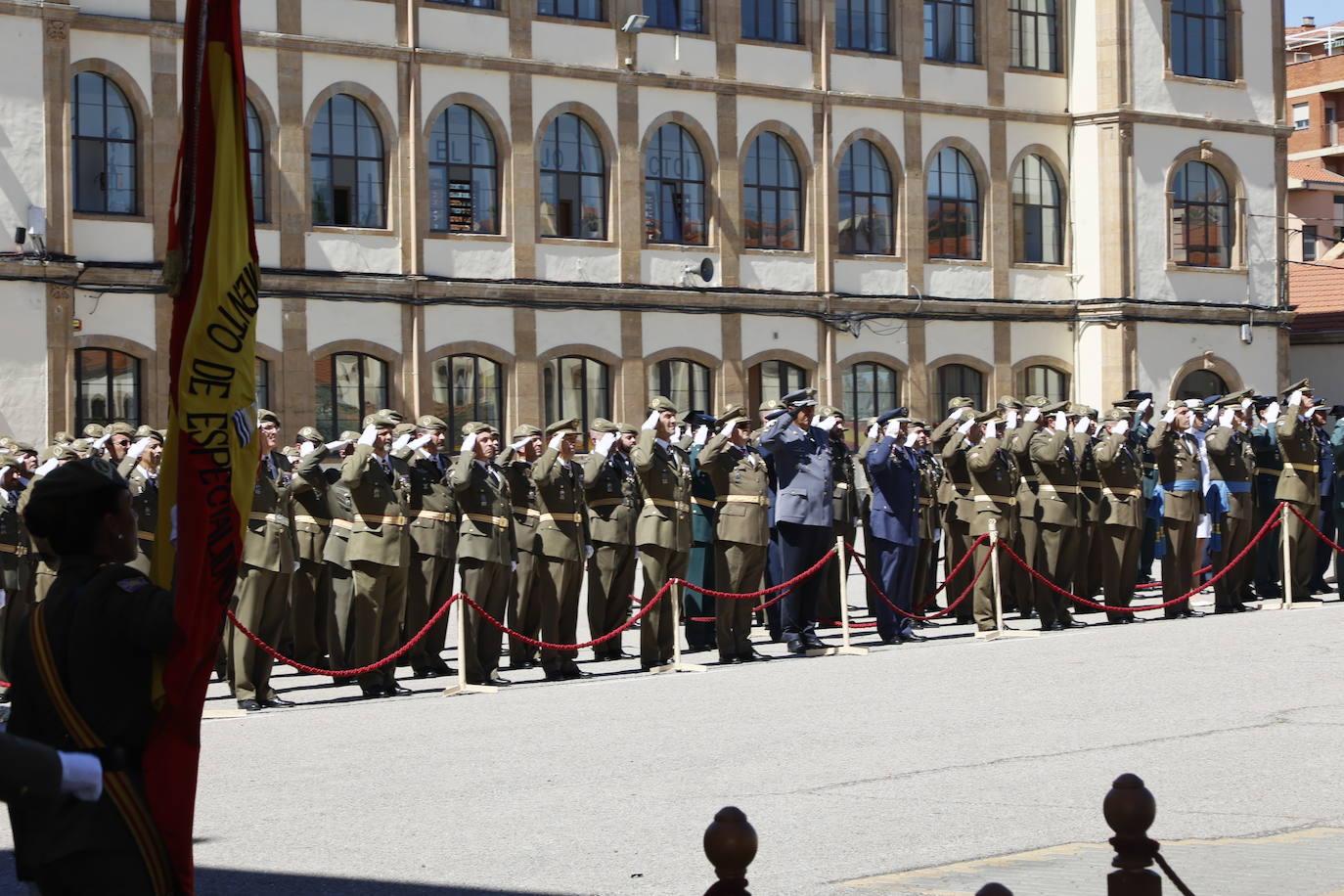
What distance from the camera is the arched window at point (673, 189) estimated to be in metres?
33.8

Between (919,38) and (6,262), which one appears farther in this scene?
(919,38)

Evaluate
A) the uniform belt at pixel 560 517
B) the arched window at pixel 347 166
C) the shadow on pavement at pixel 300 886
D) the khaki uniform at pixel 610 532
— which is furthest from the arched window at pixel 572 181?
the shadow on pavement at pixel 300 886

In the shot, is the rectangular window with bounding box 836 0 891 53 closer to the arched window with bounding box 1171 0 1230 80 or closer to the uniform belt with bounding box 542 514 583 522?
the arched window with bounding box 1171 0 1230 80

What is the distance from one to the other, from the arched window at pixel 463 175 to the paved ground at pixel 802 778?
1729cm

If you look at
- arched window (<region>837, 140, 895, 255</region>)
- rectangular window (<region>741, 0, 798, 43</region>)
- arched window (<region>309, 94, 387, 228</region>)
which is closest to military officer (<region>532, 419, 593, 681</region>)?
arched window (<region>309, 94, 387, 228</region>)

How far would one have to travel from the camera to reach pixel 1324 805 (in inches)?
356

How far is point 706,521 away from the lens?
60.2 ft

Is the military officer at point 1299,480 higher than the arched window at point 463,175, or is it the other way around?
the arched window at point 463,175

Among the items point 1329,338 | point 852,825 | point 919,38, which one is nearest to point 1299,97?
point 1329,338

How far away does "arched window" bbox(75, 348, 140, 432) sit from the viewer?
1128 inches

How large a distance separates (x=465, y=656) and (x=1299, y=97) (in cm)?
7101

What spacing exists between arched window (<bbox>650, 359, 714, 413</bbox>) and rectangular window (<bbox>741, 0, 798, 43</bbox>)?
5545 millimetres

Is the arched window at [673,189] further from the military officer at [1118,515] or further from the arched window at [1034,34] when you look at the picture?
the military officer at [1118,515]

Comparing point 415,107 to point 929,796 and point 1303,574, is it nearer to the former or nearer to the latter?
point 1303,574
